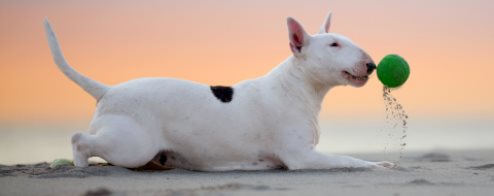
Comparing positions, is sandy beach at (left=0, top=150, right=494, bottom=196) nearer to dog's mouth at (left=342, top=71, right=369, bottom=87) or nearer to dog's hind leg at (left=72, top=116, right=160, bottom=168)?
dog's hind leg at (left=72, top=116, right=160, bottom=168)

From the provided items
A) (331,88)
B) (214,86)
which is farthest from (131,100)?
(331,88)

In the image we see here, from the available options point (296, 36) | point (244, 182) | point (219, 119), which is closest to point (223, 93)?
point (219, 119)

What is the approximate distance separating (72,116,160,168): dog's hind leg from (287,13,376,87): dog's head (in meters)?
1.68

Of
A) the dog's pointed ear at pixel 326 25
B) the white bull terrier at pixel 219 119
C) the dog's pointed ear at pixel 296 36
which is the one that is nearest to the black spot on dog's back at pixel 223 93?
the white bull terrier at pixel 219 119

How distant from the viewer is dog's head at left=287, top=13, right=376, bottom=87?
8125 millimetres

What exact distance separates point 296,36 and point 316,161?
1.26 m

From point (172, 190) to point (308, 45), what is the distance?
2.83 metres

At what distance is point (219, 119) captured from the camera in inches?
319

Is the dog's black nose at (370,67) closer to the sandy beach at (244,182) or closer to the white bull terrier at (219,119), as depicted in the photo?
the white bull terrier at (219,119)

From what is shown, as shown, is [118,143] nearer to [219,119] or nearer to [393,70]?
[219,119]

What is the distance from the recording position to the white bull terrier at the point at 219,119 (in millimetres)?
7969

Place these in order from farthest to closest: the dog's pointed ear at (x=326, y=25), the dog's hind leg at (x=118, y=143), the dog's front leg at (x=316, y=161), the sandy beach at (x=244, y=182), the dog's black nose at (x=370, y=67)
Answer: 1. the dog's pointed ear at (x=326, y=25)
2. the dog's black nose at (x=370, y=67)
3. the dog's front leg at (x=316, y=161)
4. the dog's hind leg at (x=118, y=143)
5. the sandy beach at (x=244, y=182)

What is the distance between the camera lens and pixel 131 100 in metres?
8.03

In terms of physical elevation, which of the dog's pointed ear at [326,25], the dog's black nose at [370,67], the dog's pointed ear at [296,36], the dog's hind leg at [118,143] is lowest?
the dog's hind leg at [118,143]
